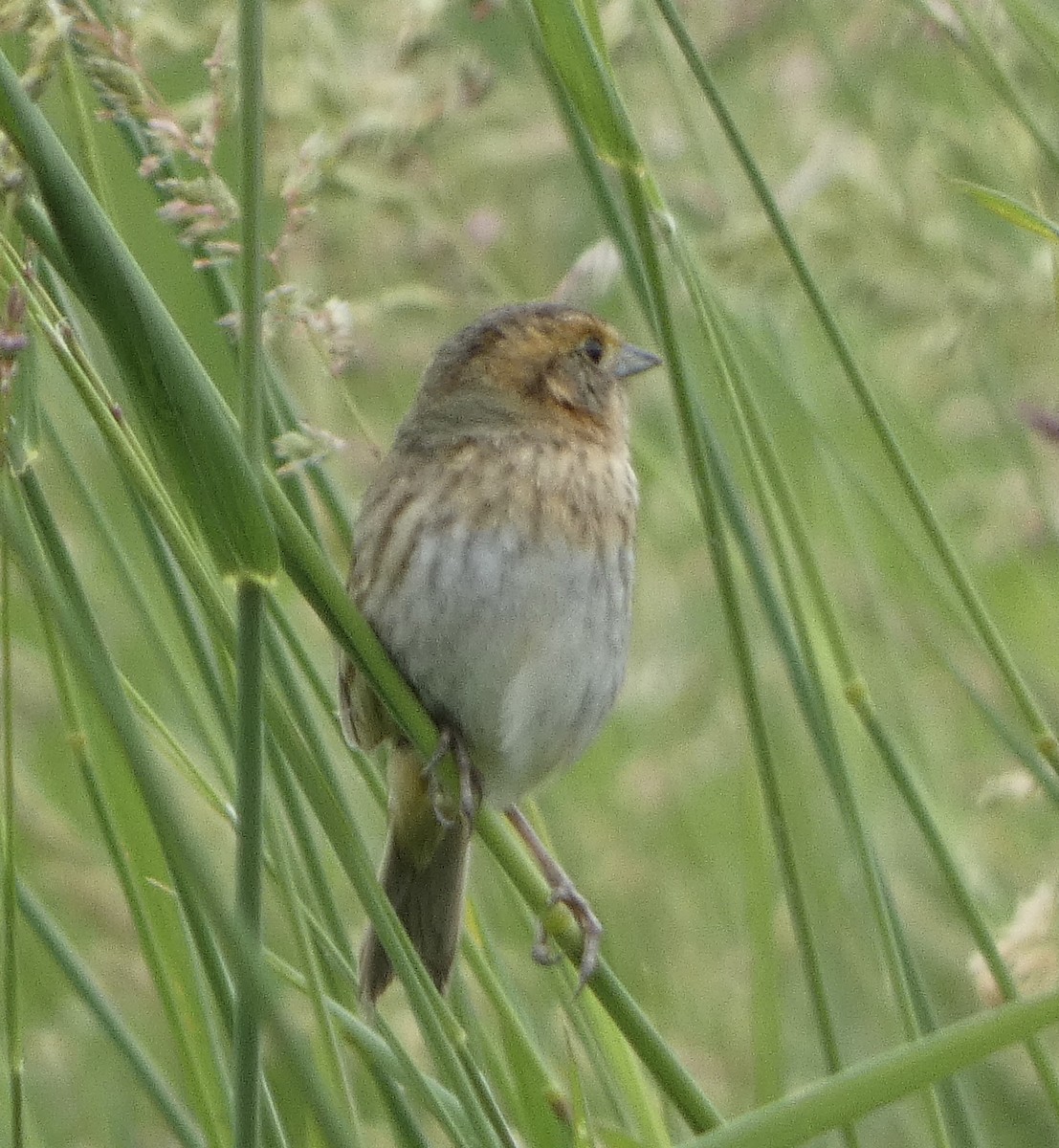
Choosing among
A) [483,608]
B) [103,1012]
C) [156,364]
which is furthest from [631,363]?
[156,364]

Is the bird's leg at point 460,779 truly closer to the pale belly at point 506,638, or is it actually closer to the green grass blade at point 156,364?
the pale belly at point 506,638

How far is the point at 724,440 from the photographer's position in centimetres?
304

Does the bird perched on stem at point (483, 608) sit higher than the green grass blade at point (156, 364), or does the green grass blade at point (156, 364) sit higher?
the green grass blade at point (156, 364)

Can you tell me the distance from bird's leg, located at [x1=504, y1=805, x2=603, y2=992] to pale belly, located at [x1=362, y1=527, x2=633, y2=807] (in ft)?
A: 0.15

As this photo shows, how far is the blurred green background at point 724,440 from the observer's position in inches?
85.9

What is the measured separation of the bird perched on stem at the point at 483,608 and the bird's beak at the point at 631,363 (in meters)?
0.14

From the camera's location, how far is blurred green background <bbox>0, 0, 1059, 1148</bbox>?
2.18 metres

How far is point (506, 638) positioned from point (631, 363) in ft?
1.71

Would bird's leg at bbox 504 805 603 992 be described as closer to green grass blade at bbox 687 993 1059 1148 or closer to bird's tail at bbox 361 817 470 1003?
bird's tail at bbox 361 817 470 1003

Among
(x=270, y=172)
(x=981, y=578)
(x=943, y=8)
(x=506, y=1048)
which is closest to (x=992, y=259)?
(x=981, y=578)

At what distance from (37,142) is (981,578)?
2.07m

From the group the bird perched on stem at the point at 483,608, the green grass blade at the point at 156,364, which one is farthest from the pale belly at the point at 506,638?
the green grass blade at the point at 156,364

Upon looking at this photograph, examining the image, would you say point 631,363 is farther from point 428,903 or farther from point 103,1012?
point 103,1012

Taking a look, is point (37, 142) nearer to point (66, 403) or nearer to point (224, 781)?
point (224, 781)
